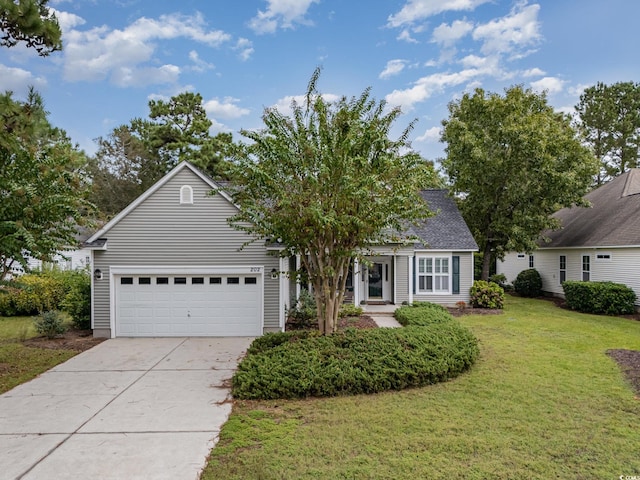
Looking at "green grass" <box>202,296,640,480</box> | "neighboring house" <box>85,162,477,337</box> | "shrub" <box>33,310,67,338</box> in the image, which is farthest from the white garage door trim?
"green grass" <box>202,296,640,480</box>

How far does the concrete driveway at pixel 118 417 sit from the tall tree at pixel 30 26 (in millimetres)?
6272

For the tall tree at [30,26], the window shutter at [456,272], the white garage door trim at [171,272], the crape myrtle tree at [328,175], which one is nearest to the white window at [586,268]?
the window shutter at [456,272]

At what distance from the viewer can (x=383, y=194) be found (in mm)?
8242

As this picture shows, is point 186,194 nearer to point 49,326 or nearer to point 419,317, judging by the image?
point 49,326

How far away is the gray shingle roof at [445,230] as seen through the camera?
17.2 metres

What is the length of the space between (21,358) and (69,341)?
5.64ft

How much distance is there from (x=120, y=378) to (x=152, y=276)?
14.4 feet

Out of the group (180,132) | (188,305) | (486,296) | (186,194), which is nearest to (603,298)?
(486,296)

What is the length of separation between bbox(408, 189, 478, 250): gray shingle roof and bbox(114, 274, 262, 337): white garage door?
7.83 metres

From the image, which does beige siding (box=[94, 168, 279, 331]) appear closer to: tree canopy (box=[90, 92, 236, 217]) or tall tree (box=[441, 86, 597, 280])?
tall tree (box=[441, 86, 597, 280])

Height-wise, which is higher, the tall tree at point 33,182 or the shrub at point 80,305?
the tall tree at point 33,182

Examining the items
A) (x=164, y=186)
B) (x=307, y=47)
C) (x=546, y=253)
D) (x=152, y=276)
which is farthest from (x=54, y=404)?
(x=546, y=253)

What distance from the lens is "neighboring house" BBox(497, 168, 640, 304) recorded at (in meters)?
15.7

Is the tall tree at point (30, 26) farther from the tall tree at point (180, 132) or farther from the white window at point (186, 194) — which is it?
the tall tree at point (180, 132)
